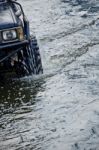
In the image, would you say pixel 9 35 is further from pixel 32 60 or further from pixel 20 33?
pixel 32 60

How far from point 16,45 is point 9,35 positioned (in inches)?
8.1

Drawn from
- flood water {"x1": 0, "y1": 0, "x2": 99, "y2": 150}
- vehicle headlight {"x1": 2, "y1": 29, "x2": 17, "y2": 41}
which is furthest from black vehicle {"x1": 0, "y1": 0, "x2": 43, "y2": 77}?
flood water {"x1": 0, "y1": 0, "x2": 99, "y2": 150}

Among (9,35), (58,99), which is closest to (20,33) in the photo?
(9,35)

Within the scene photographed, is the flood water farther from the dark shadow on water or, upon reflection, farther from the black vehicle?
the black vehicle

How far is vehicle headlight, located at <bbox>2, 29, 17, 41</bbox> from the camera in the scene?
6730 mm

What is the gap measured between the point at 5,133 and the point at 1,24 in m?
2.10

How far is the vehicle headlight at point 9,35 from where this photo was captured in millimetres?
6730

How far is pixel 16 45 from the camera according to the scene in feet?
22.3

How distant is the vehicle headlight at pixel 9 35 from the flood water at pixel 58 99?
882mm

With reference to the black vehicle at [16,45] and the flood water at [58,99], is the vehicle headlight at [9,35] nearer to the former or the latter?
the black vehicle at [16,45]

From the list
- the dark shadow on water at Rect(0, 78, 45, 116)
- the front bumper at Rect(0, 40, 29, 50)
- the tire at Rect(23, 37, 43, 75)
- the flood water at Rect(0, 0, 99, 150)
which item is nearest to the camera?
the flood water at Rect(0, 0, 99, 150)

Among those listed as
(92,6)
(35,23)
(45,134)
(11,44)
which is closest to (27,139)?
(45,134)

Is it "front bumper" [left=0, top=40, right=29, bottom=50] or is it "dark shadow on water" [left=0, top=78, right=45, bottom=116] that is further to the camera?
"front bumper" [left=0, top=40, right=29, bottom=50]

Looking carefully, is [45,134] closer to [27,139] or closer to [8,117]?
[27,139]
